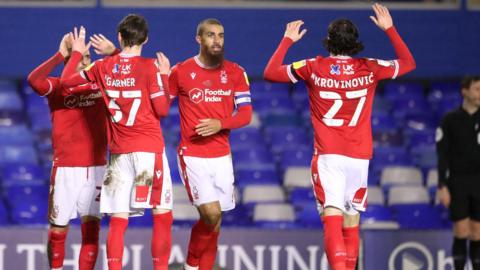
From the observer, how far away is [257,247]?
406 inches

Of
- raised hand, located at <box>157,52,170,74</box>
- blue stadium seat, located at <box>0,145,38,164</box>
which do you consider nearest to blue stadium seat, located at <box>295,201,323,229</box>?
blue stadium seat, located at <box>0,145,38,164</box>

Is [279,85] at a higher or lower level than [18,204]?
higher

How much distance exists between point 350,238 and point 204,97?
150 centimetres

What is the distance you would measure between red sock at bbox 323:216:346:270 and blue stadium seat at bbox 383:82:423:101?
686 cm

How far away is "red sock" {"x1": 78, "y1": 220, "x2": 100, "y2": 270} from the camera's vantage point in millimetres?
8719

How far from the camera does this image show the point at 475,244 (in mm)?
9984

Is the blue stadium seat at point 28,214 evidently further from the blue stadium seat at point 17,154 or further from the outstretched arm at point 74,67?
the outstretched arm at point 74,67

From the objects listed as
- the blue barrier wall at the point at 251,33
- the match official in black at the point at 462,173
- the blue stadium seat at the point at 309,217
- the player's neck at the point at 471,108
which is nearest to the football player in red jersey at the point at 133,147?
the match official in black at the point at 462,173

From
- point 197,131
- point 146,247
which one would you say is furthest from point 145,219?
point 197,131

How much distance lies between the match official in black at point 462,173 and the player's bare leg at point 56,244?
3.28 metres

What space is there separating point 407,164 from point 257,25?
2.62 metres

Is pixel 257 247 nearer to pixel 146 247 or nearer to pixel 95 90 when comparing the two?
pixel 146 247

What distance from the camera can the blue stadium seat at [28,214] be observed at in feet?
39.6

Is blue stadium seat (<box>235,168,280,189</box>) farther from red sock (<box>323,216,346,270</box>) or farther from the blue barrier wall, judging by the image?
red sock (<box>323,216,346,270</box>)
